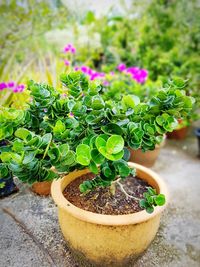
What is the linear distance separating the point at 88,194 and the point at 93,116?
1.91 ft

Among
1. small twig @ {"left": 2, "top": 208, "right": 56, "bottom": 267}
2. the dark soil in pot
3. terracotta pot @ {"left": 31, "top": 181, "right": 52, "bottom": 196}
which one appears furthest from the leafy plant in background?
terracotta pot @ {"left": 31, "top": 181, "right": 52, "bottom": 196}

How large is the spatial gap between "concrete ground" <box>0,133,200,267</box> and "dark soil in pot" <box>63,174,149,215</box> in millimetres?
341

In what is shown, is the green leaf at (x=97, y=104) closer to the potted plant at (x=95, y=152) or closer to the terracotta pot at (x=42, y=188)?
the potted plant at (x=95, y=152)

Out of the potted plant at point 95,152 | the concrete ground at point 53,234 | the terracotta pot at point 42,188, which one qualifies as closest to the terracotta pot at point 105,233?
the potted plant at point 95,152

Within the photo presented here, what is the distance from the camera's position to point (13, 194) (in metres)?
2.26

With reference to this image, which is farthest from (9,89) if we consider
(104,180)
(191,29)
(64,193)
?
(191,29)

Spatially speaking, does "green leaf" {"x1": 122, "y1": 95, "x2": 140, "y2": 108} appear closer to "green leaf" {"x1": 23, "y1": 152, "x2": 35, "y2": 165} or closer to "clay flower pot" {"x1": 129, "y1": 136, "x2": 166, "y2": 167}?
"green leaf" {"x1": 23, "y1": 152, "x2": 35, "y2": 165}

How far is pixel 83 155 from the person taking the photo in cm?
113

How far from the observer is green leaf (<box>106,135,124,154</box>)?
1.10 m

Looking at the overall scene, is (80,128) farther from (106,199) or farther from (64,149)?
(106,199)

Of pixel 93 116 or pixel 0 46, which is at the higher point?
pixel 0 46

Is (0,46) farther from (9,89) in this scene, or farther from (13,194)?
(13,194)

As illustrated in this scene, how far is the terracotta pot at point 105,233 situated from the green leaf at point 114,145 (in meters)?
0.48

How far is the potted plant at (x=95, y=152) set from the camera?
3.92 feet
